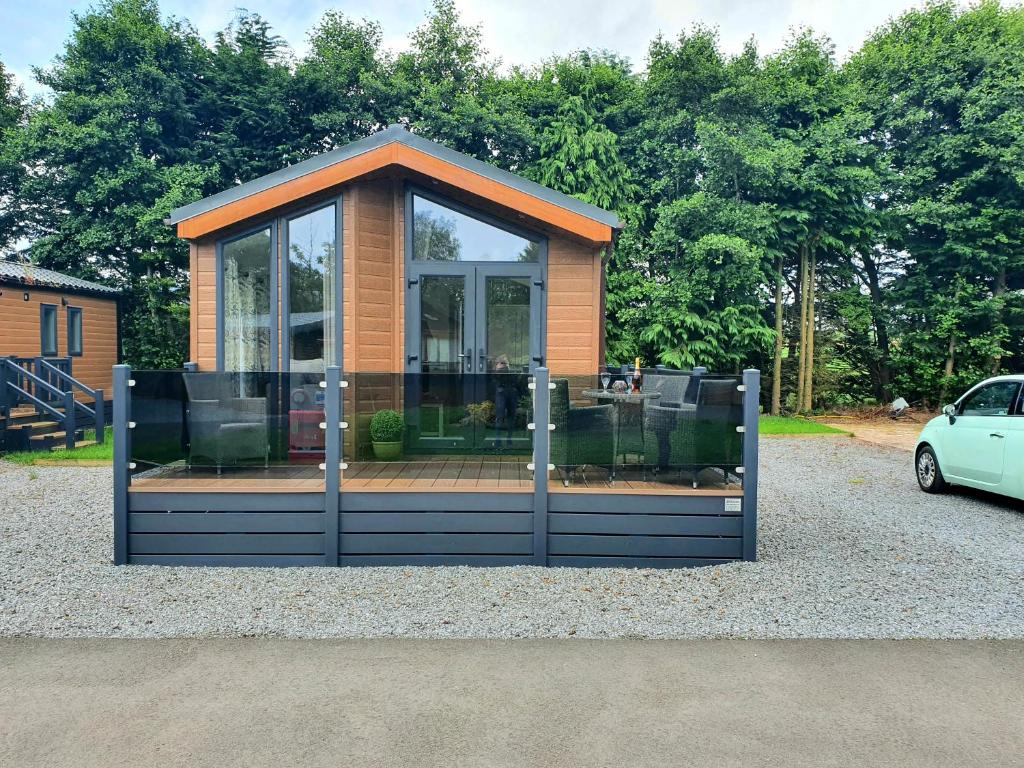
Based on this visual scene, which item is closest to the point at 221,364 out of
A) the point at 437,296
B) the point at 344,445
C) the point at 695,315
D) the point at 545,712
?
the point at 437,296

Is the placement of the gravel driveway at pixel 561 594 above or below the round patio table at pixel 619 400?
below

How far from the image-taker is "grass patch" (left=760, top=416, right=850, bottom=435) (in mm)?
13109

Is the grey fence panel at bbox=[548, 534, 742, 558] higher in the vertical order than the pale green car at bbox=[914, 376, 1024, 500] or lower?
lower

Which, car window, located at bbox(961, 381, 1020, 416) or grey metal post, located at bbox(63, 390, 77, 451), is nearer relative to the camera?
car window, located at bbox(961, 381, 1020, 416)

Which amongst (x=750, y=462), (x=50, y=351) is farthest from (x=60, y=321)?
(x=750, y=462)

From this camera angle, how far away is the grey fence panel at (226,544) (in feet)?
16.0

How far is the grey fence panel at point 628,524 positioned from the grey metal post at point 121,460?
2.94m

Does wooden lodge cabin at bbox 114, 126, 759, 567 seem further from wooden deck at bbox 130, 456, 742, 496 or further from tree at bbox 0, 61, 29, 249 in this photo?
tree at bbox 0, 61, 29, 249

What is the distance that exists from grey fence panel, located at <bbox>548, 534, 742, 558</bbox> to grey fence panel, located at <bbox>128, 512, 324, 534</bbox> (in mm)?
1675

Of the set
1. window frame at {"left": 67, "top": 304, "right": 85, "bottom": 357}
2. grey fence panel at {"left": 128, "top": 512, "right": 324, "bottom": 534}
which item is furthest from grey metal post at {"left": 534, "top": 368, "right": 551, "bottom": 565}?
window frame at {"left": 67, "top": 304, "right": 85, "bottom": 357}

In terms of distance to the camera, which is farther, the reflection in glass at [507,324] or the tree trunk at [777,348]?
the tree trunk at [777,348]

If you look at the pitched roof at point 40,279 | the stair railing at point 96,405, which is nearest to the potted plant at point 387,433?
the stair railing at point 96,405

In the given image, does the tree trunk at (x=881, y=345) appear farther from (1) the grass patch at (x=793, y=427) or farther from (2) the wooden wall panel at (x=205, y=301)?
(2) the wooden wall panel at (x=205, y=301)

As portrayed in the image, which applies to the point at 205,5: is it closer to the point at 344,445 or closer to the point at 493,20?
the point at 493,20
